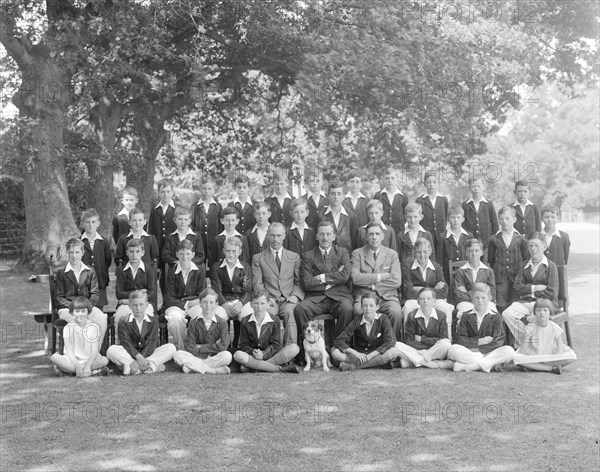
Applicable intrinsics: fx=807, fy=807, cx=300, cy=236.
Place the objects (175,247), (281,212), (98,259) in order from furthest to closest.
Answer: (281,212), (175,247), (98,259)

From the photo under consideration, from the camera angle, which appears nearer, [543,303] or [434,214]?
[543,303]

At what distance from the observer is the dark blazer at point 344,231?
9727 mm

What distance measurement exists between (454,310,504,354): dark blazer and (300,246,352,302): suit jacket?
1.30m

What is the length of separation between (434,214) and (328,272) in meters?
2.27

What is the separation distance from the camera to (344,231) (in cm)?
977

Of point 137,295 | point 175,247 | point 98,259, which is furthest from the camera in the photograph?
point 175,247

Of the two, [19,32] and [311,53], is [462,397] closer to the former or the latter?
[311,53]

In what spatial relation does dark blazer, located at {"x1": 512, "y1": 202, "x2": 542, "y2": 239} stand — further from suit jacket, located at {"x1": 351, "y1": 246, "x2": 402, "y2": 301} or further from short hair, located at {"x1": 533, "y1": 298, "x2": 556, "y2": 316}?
suit jacket, located at {"x1": 351, "y1": 246, "x2": 402, "y2": 301}

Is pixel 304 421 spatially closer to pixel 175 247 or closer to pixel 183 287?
pixel 183 287

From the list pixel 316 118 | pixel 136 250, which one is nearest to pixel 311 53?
pixel 316 118

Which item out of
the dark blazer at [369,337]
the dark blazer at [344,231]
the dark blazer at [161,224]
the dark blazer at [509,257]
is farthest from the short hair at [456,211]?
the dark blazer at [161,224]

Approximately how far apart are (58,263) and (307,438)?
443 cm

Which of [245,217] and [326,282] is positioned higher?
[245,217]

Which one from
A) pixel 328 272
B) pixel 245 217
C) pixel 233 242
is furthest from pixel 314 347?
pixel 245 217
